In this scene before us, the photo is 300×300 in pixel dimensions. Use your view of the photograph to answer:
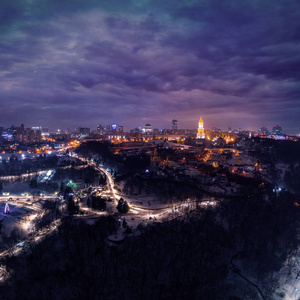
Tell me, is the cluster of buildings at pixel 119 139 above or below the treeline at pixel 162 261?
above

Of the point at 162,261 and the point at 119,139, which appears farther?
the point at 119,139

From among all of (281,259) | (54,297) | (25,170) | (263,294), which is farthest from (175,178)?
(25,170)

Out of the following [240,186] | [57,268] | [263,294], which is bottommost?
[263,294]

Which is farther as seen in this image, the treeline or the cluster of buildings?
the cluster of buildings

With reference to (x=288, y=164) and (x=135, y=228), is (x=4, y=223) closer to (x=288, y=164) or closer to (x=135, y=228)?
(x=135, y=228)

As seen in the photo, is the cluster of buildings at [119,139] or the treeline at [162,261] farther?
the cluster of buildings at [119,139]

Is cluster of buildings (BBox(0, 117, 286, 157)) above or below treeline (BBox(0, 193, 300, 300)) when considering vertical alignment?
above

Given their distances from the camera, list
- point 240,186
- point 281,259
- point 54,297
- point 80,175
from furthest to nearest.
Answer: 1. point 80,175
2. point 240,186
3. point 281,259
4. point 54,297

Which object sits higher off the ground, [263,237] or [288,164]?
[288,164]
